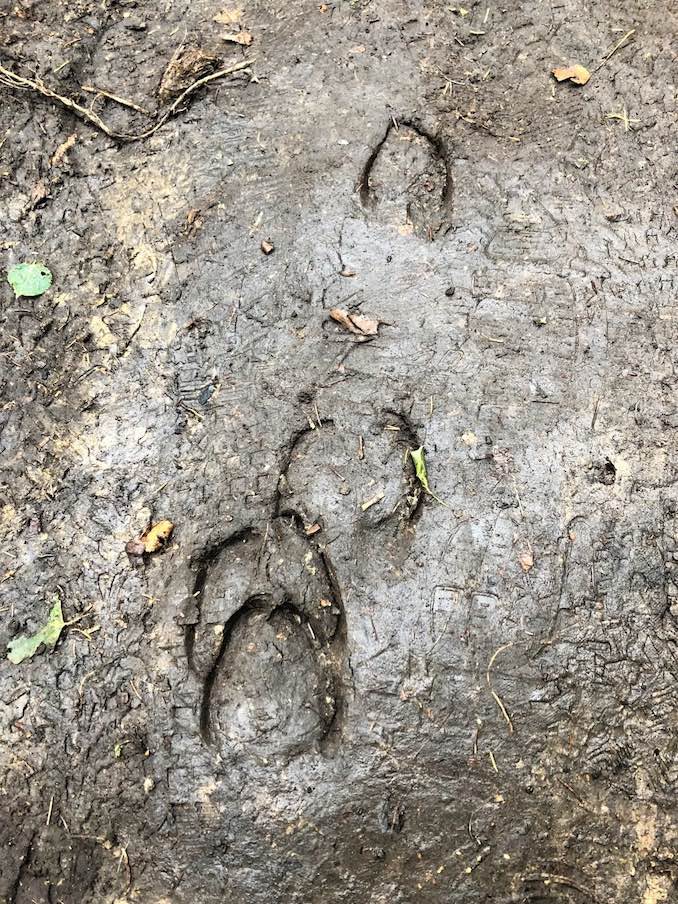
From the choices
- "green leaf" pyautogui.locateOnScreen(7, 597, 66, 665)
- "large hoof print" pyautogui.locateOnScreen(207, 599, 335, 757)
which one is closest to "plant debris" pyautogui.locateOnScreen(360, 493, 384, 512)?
"large hoof print" pyautogui.locateOnScreen(207, 599, 335, 757)

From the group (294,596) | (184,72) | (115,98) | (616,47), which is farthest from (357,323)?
(616,47)

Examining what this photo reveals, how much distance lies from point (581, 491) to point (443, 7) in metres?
2.16

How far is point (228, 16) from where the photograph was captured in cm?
329

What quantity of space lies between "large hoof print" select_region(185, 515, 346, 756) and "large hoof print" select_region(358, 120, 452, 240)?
1271mm

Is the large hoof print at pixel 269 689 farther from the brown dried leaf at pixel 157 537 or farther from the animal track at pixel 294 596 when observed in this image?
the brown dried leaf at pixel 157 537

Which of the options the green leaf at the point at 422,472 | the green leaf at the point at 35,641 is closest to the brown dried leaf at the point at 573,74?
the green leaf at the point at 422,472

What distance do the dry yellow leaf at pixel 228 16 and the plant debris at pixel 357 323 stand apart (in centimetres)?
144

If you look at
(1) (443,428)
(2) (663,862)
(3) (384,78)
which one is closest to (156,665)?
(1) (443,428)

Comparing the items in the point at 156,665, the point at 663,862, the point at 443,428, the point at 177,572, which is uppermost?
the point at 443,428

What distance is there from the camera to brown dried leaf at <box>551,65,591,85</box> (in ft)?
10.3

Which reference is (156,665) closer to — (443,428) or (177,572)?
(177,572)

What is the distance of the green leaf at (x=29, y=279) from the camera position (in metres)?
3.12

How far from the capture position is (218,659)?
268cm

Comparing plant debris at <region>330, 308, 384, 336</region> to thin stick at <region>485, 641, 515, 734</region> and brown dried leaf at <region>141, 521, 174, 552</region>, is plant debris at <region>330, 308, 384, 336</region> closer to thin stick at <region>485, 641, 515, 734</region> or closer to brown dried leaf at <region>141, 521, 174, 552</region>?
brown dried leaf at <region>141, 521, 174, 552</region>
